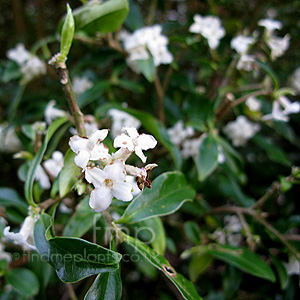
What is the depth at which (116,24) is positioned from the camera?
896mm

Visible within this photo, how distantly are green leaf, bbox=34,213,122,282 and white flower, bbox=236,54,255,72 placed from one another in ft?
2.67

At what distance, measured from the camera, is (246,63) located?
1057 millimetres

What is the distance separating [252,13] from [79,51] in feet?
3.10

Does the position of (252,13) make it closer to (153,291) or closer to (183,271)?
(183,271)

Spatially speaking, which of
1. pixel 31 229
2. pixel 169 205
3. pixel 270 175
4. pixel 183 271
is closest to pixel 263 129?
pixel 270 175

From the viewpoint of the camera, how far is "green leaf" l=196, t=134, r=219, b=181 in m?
0.90

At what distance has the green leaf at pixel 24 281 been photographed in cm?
84

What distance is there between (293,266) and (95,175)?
2.51 ft

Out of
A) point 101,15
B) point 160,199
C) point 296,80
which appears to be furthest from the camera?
point 296,80

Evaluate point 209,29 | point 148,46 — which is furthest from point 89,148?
point 209,29

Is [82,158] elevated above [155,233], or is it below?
above

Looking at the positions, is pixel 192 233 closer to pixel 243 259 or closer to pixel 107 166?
pixel 243 259

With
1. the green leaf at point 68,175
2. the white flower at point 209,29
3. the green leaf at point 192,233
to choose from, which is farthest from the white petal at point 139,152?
the white flower at point 209,29

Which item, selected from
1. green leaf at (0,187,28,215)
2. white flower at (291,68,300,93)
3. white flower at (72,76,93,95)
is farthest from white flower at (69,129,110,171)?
white flower at (291,68,300,93)
